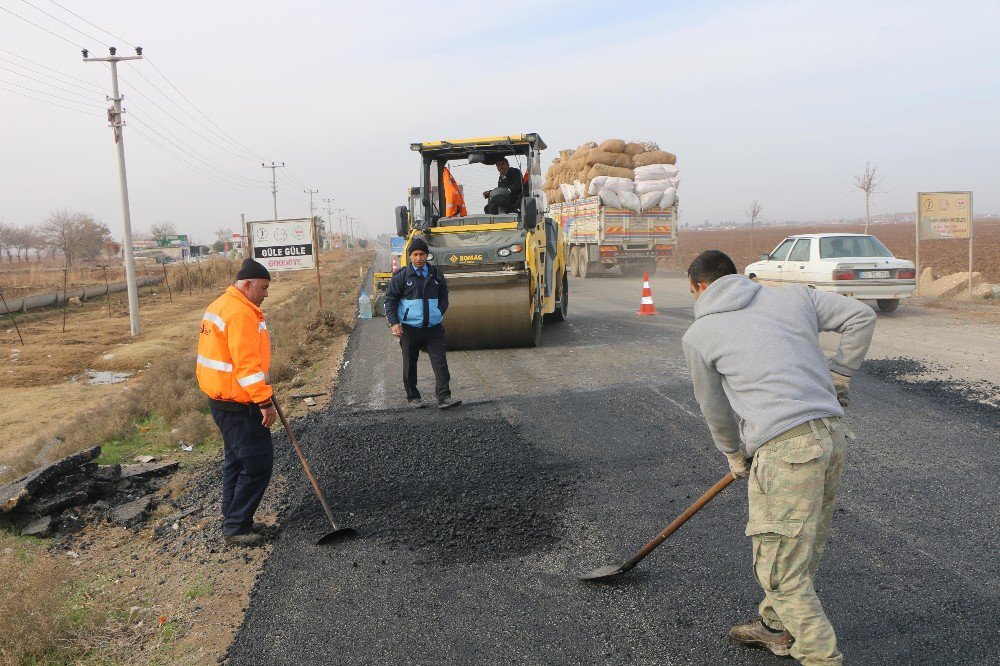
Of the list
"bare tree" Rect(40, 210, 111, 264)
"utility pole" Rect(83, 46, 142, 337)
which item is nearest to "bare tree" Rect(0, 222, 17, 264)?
"bare tree" Rect(40, 210, 111, 264)

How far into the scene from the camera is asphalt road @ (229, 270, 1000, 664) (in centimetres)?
307

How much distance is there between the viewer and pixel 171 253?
93.9 metres

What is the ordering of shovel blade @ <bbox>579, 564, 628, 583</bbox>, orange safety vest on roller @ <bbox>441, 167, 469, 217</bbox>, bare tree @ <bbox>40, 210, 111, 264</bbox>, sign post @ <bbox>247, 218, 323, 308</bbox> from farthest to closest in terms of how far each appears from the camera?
1. bare tree @ <bbox>40, 210, 111, 264</bbox>
2. sign post @ <bbox>247, 218, 323, 308</bbox>
3. orange safety vest on roller @ <bbox>441, 167, 469, 217</bbox>
4. shovel blade @ <bbox>579, 564, 628, 583</bbox>

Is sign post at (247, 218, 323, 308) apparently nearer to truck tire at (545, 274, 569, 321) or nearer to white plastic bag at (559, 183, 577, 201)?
truck tire at (545, 274, 569, 321)

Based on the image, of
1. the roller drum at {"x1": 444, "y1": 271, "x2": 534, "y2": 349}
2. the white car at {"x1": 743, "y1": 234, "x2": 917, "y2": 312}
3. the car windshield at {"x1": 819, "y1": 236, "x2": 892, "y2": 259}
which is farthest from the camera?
the car windshield at {"x1": 819, "y1": 236, "x2": 892, "y2": 259}

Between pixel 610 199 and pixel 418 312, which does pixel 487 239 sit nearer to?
pixel 418 312

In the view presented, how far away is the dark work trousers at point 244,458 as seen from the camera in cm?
425

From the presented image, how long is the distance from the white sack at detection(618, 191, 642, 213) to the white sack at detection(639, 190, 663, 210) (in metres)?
0.12

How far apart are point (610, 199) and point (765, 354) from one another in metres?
19.1

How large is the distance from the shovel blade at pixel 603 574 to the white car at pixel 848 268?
32.3 ft

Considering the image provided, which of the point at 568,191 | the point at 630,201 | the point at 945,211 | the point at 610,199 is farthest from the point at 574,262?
the point at 945,211

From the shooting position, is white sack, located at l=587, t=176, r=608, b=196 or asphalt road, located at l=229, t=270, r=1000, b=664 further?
white sack, located at l=587, t=176, r=608, b=196

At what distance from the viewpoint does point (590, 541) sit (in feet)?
13.1

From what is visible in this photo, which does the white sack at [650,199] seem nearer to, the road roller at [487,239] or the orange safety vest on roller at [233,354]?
the road roller at [487,239]
